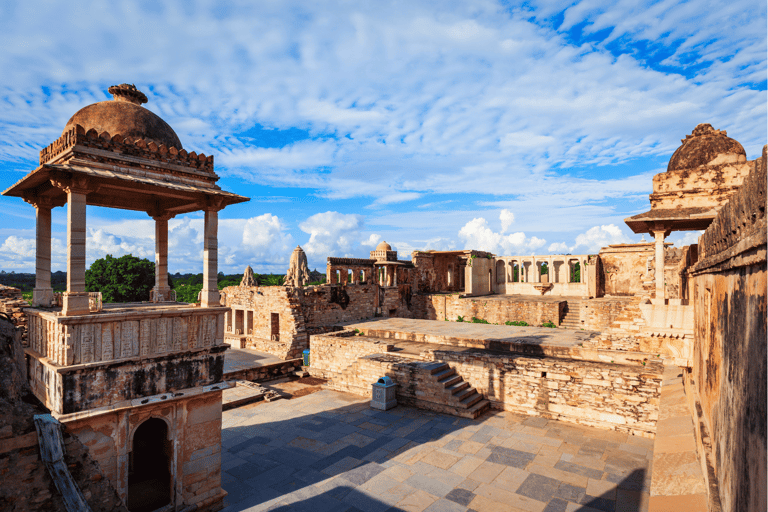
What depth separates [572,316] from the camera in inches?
808

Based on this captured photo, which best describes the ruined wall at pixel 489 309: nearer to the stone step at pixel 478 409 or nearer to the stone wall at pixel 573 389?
the stone wall at pixel 573 389

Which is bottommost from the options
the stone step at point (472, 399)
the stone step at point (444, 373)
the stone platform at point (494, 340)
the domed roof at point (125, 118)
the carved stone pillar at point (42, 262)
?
the stone step at point (472, 399)

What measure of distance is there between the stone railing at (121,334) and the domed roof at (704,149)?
12258 mm

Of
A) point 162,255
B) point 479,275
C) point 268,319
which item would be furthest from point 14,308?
point 479,275

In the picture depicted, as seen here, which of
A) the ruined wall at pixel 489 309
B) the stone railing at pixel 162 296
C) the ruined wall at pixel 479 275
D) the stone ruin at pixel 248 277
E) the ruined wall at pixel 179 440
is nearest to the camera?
the ruined wall at pixel 179 440

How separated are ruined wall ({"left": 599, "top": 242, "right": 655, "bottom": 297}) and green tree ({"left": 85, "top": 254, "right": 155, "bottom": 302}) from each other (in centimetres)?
3083

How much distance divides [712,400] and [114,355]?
7.59 meters

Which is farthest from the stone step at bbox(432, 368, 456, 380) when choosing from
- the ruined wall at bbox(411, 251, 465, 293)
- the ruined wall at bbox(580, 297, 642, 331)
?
the ruined wall at bbox(411, 251, 465, 293)

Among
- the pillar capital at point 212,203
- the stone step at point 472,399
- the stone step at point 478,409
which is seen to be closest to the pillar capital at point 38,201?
the pillar capital at point 212,203

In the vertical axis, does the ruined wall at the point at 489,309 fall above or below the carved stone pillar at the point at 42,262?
below

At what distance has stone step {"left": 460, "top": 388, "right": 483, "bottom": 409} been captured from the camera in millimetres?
10922

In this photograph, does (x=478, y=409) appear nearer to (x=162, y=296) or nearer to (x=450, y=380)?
(x=450, y=380)

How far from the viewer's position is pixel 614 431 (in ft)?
32.0

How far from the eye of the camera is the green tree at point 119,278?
27.8 m
